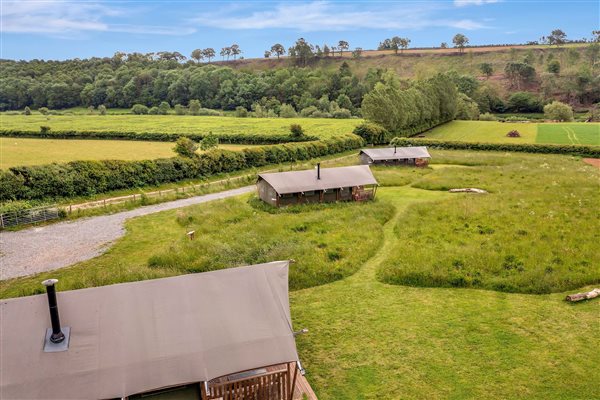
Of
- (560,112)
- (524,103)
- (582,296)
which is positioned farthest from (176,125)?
(524,103)

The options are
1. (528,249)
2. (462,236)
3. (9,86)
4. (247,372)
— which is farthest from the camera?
(9,86)

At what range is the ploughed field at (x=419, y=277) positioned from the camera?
15.0m

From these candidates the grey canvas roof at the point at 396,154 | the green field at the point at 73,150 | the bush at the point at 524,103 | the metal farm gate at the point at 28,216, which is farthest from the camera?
the bush at the point at 524,103

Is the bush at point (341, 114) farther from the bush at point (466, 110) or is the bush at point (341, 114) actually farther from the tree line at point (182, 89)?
the bush at point (466, 110)

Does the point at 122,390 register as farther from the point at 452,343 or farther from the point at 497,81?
the point at 497,81

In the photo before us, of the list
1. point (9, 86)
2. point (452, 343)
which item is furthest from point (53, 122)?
point (452, 343)

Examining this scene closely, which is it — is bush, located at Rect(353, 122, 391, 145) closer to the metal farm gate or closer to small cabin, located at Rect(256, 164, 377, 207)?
small cabin, located at Rect(256, 164, 377, 207)

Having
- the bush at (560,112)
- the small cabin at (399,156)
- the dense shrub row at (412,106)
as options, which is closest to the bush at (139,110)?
the dense shrub row at (412,106)

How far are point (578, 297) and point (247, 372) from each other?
15160 millimetres

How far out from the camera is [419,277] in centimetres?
2231

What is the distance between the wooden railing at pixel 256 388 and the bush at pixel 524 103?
477ft

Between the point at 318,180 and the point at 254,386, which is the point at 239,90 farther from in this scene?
the point at 254,386

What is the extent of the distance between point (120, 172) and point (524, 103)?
12764 cm

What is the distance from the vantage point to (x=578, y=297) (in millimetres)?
19750
